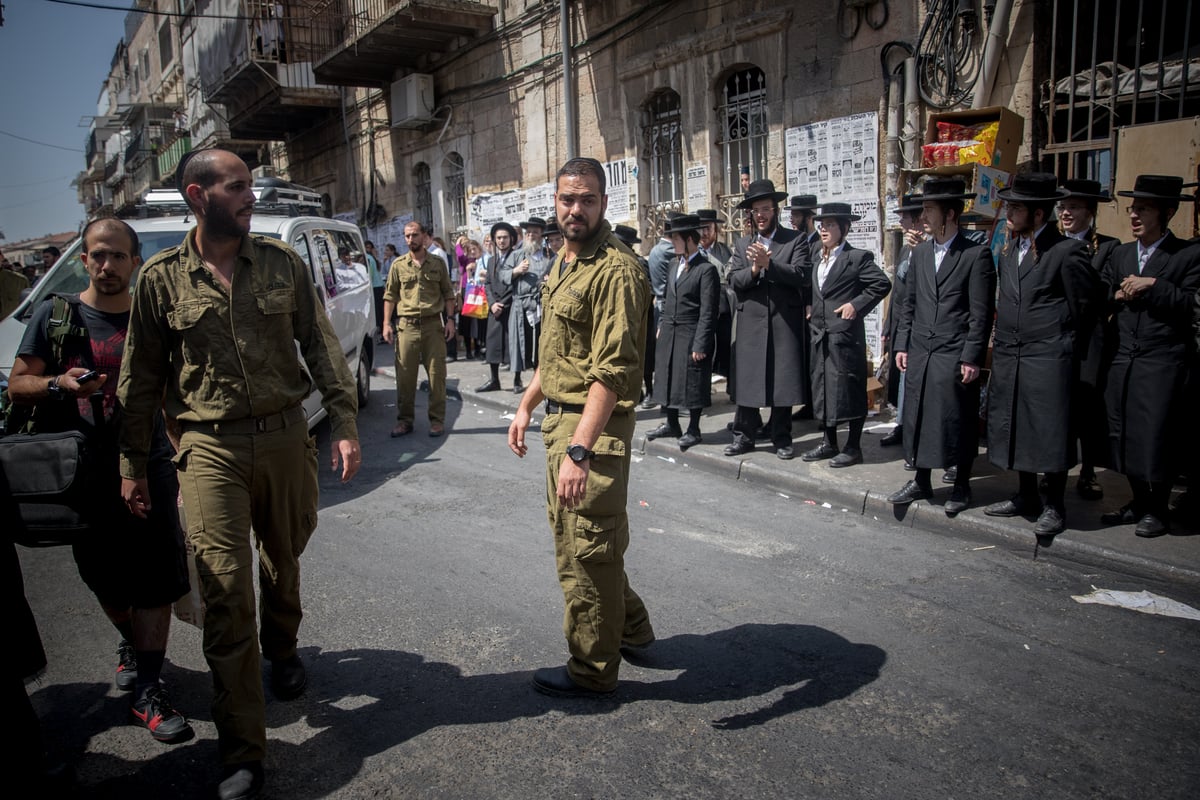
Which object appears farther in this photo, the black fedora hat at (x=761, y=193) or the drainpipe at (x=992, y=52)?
the drainpipe at (x=992, y=52)

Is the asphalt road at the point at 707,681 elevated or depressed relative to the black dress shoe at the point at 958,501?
depressed

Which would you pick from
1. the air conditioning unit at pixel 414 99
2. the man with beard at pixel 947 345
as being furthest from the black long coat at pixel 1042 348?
the air conditioning unit at pixel 414 99

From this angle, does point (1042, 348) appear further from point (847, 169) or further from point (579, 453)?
point (847, 169)

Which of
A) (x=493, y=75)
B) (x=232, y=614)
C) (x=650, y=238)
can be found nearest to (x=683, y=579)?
(x=232, y=614)

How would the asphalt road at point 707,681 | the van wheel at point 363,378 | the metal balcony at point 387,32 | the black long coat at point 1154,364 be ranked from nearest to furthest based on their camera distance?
1. the asphalt road at point 707,681
2. the black long coat at point 1154,364
3. the van wheel at point 363,378
4. the metal balcony at point 387,32

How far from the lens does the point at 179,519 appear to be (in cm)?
340

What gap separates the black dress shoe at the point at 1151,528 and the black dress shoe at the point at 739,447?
9.68 ft

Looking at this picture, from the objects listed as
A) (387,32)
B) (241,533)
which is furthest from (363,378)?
(387,32)

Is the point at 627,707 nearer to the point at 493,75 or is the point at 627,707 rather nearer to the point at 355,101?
the point at 493,75

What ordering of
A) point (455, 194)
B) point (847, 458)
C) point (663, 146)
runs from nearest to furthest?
point (847, 458)
point (663, 146)
point (455, 194)

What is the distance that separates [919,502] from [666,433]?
2719mm

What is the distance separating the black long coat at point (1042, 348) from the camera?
4.92m

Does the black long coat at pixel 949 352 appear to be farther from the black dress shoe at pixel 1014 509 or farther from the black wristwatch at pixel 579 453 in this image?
the black wristwatch at pixel 579 453

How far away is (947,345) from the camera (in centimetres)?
538
